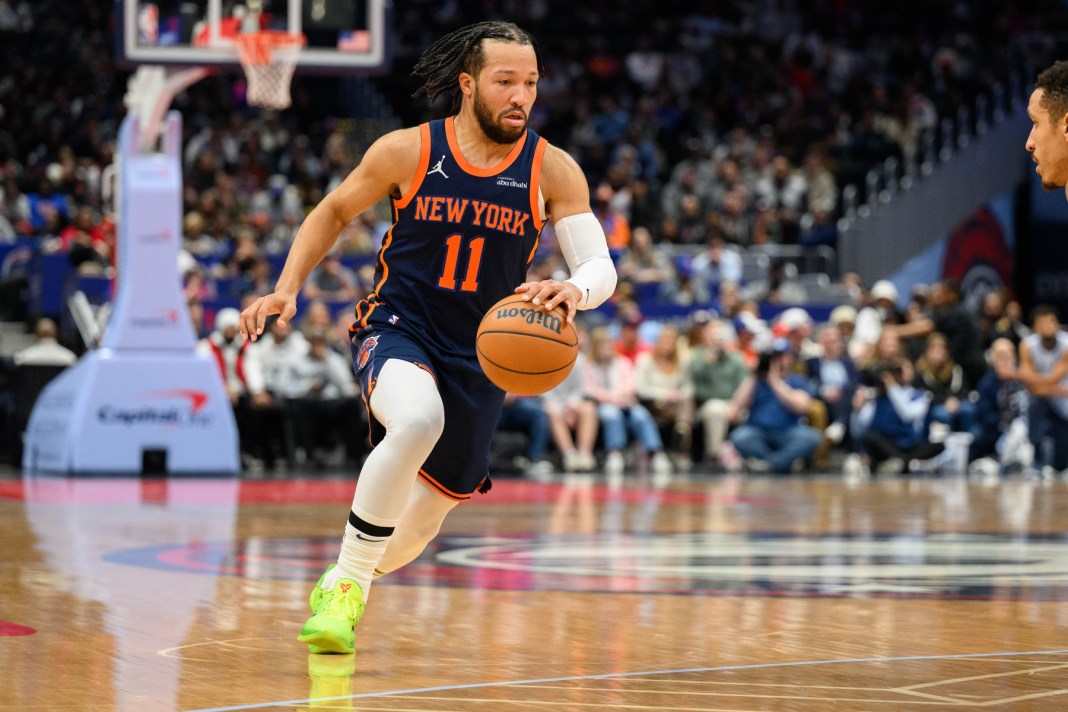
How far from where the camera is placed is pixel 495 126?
16.8 ft

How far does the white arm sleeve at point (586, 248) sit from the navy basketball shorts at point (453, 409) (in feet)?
1.51

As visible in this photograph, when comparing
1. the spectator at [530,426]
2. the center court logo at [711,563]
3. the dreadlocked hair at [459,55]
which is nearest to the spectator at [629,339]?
the spectator at [530,426]

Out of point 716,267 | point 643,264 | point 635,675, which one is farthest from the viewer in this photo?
point 716,267

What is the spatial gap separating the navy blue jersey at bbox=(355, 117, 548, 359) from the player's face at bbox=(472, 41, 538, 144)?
0.12m

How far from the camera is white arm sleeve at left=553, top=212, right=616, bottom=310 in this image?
514cm

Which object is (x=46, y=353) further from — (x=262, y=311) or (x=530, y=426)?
(x=262, y=311)

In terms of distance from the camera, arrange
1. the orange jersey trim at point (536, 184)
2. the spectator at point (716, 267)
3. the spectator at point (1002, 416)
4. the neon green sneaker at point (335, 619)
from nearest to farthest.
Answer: the neon green sneaker at point (335, 619) < the orange jersey trim at point (536, 184) < the spectator at point (1002, 416) < the spectator at point (716, 267)

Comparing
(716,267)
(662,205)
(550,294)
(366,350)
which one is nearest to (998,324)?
(716,267)

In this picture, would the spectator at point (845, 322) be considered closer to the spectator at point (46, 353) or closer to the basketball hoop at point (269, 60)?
the basketball hoop at point (269, 60)

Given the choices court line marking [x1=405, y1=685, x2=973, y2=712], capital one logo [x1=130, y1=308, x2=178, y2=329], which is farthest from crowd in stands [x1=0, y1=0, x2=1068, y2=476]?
court line marking [x1=405, y1=685, x2=973, y2=712]

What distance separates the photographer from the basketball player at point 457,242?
5.12 m

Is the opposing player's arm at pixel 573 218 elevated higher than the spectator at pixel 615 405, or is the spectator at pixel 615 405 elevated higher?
the opposing player's arm at pixel 573 218

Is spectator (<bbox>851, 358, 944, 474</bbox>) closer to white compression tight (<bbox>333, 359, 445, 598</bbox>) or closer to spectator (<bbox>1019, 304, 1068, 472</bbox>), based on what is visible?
spectator (<bbox>1019, 304, 1068, 472</bbox>)

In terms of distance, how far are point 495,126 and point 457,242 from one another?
0.38 metres
